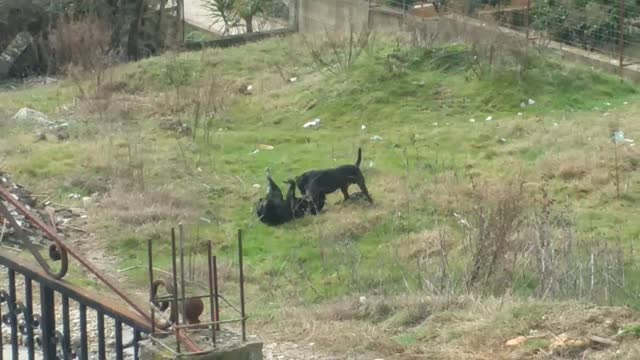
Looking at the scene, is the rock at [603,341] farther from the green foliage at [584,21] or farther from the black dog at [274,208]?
the green foliage at [584,21]

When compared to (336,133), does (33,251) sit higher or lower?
higher

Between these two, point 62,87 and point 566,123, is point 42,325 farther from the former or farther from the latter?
point 62,87

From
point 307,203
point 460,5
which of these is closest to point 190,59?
point 460,5

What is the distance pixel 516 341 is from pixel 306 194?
6.12 metres

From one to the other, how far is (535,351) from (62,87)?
14668 millimetres

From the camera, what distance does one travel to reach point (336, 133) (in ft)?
48.7

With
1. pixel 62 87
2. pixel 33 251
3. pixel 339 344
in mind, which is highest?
pixel 33 251

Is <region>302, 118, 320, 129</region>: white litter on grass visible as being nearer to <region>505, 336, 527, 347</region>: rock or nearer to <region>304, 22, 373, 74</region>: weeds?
<region>304, 22, 373, 74</region>: weeds

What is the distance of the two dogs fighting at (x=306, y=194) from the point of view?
37.0ft

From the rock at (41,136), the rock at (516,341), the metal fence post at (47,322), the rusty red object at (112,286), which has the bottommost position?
the rock at (41,136)

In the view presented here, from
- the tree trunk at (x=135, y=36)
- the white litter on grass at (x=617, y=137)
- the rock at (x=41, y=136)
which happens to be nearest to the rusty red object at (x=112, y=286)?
the white litter on grass at (x=617, y=137)

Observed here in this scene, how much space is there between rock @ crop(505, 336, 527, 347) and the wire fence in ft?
40.7

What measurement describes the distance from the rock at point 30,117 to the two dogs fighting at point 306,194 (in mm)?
5182

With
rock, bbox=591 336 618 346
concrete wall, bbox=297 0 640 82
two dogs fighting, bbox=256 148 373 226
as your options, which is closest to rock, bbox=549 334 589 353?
rock, bbox=591 336 618 346
